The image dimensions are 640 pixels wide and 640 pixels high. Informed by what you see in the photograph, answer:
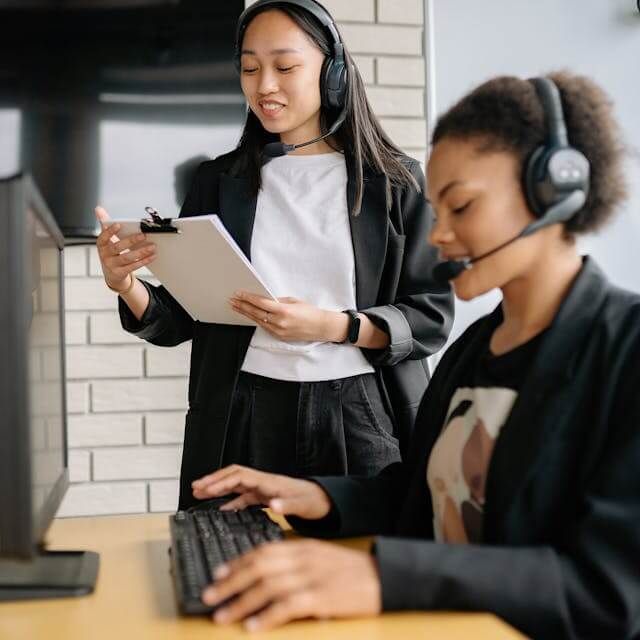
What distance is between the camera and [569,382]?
921mm

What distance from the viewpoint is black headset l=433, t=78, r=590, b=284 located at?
95cm

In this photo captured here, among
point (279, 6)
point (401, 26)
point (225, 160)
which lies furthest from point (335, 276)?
point (401, 26)

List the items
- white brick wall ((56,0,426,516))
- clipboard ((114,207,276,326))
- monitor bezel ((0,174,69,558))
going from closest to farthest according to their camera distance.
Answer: monitor bezel ((0,174,69,558)), clipboard ((114,207,276,326)), white brick wall ((56,0,426,516))

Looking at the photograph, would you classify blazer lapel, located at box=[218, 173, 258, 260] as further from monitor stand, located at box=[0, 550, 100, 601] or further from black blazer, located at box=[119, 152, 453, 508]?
monitor stand, located at box=[0, 550, 100, 601]

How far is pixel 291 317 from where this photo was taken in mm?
1470

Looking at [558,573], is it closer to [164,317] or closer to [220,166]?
[164,317]

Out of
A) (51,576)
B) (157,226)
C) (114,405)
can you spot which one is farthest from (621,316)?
(114,405)

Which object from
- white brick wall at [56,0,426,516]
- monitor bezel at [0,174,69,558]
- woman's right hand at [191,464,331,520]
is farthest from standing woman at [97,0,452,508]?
white brick wall at [56,0,426,516]

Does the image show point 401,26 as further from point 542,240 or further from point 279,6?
point 542,240

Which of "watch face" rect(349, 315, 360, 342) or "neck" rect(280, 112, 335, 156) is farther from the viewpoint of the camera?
"neck" rect(280, 112, 335, 156)

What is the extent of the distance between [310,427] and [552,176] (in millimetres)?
698

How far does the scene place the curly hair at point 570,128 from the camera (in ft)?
3.21

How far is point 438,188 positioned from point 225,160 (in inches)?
31.1

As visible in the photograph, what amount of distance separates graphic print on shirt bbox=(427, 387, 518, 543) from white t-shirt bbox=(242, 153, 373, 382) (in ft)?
1.46
